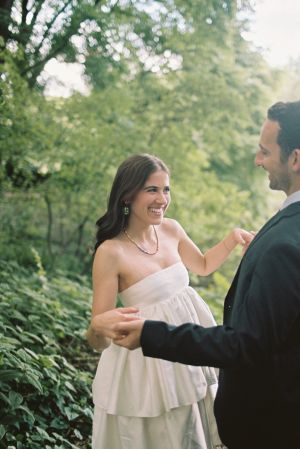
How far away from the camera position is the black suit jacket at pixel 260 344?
1.64 metres

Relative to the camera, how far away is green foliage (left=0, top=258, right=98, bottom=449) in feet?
10.3

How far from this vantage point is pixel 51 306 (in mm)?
4914

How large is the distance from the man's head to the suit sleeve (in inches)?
14.3

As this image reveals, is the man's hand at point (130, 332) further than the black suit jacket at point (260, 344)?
Yes

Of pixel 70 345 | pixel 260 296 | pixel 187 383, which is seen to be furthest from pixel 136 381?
pixel 70 345

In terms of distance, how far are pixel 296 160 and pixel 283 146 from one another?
0.08 meters

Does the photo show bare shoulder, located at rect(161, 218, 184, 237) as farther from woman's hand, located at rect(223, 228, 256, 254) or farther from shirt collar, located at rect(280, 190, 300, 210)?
shirt collar, located at rect(280, 190, 300, 210)

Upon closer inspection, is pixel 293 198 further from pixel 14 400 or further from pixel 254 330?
pixel 14 400

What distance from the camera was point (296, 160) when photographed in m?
1.87

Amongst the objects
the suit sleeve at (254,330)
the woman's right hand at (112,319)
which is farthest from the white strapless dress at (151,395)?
the suit sleeve at (254,330)

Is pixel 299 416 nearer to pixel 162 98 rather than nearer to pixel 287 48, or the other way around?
pixel 162 98

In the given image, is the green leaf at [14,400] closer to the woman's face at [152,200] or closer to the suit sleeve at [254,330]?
the woman's face at [152,200]

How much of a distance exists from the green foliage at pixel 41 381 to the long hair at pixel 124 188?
1053mm

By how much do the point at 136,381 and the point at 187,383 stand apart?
0.87 feet
